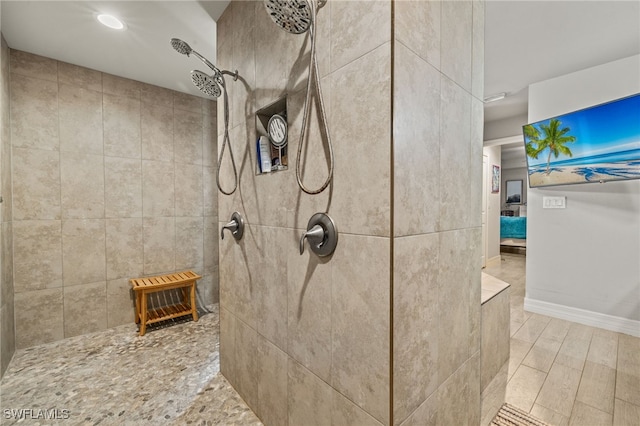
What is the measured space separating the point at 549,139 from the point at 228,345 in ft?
11.0

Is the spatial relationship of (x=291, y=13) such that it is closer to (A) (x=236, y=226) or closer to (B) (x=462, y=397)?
(A) (x=236, y=226)

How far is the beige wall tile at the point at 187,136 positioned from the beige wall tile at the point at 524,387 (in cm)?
333

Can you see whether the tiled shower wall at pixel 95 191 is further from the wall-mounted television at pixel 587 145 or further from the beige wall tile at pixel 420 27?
the wall-mounted television at pixel 587 145

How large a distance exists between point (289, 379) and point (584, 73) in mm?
3598

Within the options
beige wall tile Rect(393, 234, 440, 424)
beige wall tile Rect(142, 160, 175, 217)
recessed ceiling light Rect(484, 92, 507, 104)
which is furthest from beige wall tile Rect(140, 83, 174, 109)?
recessed ceiling light Rect(484, 92, 507, 104)

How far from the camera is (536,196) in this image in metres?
2.81

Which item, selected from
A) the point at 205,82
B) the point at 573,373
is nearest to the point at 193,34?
the point at 205,82

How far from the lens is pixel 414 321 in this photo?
84 centimetres

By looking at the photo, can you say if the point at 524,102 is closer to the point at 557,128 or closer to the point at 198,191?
the point at 557,128

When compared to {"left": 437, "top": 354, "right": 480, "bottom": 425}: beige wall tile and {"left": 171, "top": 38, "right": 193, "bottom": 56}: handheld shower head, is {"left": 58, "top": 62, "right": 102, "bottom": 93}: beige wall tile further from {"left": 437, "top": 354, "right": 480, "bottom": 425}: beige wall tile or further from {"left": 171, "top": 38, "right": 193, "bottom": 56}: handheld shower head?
{"left": 437, "top": 354, "right": 480, "bottom": 425}: beige wall tile

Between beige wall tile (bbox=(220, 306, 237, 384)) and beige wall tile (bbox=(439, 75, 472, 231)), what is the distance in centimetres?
136

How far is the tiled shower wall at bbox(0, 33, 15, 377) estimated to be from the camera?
5.92ft

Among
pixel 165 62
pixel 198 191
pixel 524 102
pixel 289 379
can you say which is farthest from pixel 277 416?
pixel 524 102

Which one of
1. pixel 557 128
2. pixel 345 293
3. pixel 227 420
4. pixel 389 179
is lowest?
pixel 227 420
